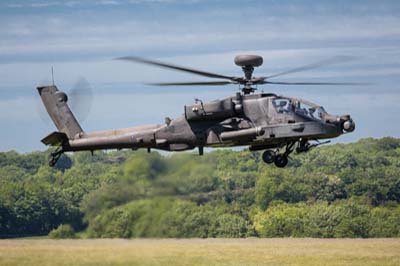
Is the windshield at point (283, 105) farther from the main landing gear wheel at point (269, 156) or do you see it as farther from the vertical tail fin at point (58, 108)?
the vertical tail fin at point (58, 108)

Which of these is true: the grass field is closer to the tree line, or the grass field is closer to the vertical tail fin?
the tree line

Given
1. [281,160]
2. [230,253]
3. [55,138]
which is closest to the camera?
[281,160]

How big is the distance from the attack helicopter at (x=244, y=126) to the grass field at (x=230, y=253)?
165 inches

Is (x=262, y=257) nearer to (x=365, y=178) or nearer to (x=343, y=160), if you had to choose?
(x=365, y=178)

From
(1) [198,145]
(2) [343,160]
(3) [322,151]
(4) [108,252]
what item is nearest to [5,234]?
(4) [108,252]

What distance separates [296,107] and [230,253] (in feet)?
80.5

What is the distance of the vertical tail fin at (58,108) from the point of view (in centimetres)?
4809

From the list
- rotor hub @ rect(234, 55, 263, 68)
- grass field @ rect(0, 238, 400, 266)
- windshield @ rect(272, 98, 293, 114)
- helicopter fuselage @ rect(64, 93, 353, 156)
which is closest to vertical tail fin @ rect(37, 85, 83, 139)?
helicopter fuselage @ rect(64, 93, 353, 156)

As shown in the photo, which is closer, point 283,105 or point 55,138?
point 283,105

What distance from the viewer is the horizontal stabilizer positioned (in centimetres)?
4528

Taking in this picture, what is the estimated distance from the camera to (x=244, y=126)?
4131cm

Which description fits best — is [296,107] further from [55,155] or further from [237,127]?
[55,155]

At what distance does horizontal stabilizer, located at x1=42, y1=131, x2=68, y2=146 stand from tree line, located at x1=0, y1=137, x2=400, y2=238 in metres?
2.48

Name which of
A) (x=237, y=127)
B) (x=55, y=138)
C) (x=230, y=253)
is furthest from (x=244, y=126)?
(x=230, y=253)
